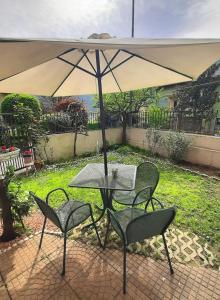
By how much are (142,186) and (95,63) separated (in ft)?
7.47

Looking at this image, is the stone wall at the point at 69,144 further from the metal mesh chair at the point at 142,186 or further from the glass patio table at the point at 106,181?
the metal mesh chair at the point at 142,186

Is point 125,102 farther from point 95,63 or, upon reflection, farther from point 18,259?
point 18,259

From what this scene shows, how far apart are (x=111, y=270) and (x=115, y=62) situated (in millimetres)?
3037

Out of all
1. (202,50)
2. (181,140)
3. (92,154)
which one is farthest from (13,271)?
(92,154)

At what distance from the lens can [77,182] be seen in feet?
9.18

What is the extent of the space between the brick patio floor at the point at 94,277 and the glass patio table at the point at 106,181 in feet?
2.38

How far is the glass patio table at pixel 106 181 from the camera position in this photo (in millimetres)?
2640

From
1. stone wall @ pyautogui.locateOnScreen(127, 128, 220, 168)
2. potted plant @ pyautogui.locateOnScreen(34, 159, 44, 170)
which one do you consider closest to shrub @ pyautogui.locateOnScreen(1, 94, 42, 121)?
potted plant @ pyautogui.locateOnScreen(34, 159, 44, 170)

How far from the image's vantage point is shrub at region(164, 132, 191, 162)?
249 inches

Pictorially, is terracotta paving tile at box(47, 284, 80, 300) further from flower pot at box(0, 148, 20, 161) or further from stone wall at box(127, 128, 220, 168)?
stone wall at box(127, 128, 220, 168)

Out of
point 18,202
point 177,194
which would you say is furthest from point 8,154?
point 177,194

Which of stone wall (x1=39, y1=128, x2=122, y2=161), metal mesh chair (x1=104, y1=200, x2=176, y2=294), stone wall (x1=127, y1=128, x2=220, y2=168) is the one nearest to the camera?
metal mesh chair (x1=104, y1=200, x2=176, y2=294)

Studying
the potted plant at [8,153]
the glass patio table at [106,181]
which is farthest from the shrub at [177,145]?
the potted plant at [8,153]

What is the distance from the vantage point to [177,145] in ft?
21.1
